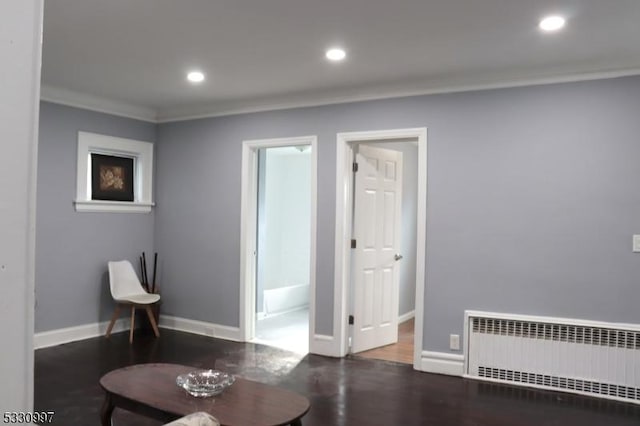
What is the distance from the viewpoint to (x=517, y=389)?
3.77 meters

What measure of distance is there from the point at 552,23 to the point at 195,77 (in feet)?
9.23

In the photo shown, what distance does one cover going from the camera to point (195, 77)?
4285 millimetres

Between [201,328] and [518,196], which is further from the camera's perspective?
[201,328]

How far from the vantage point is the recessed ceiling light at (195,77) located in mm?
4168

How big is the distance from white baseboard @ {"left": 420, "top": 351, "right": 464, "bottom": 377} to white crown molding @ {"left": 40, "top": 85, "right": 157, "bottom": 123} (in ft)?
13.1

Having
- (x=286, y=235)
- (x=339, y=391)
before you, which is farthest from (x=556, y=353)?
(x=286, y=235)

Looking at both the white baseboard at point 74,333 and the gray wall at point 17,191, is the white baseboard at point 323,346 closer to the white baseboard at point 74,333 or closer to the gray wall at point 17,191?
the white baseboard at point 74,333

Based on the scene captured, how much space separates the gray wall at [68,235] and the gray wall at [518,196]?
6.84 feet

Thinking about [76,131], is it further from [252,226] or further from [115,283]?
[252,226]

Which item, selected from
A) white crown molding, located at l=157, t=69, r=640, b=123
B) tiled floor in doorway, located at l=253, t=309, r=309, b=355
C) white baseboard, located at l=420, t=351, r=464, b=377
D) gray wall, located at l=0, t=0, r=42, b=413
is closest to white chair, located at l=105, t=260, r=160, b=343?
tiled floor in doorway, located at l=253, t=309, r=309, b=355

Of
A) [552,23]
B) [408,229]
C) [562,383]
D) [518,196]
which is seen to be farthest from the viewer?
[408,229]

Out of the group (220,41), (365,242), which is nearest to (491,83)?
(365,242)

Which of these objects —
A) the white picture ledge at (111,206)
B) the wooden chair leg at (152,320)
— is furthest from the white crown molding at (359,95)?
the wooden chair leg at (152,320)

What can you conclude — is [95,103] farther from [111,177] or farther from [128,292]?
[128,292]
